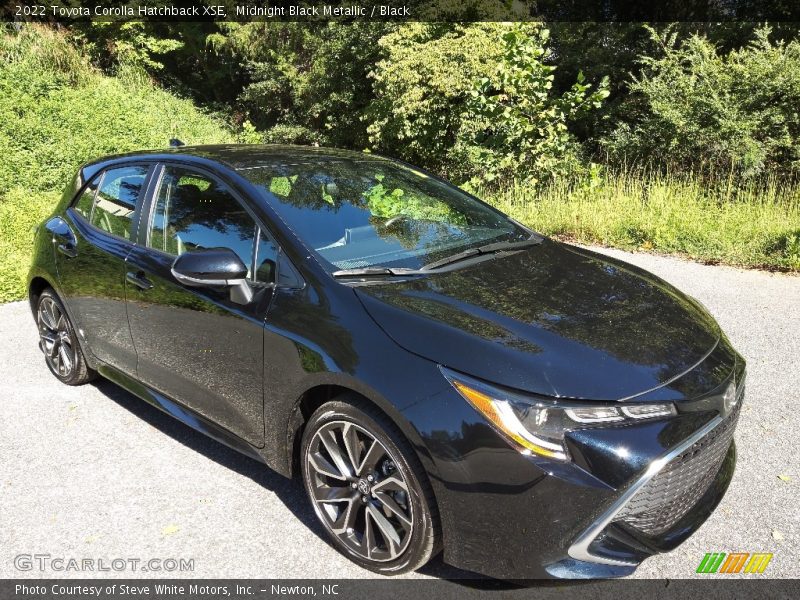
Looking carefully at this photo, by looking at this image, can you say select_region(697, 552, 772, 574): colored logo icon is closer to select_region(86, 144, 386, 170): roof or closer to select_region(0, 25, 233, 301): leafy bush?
select_region(86, 144, 386, 170): roof

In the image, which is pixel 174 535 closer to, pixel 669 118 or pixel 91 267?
pixel 91 267

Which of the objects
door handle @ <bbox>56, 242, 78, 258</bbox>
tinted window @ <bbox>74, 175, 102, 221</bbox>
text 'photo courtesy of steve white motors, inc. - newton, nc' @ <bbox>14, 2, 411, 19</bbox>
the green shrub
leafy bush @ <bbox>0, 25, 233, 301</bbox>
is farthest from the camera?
text 'photo courtesy of steve white motors, inc. - newton, nc' @ <bbox>14, 2, 411, 19</bbox>

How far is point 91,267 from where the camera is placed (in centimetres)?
393

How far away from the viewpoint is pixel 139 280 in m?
3.48

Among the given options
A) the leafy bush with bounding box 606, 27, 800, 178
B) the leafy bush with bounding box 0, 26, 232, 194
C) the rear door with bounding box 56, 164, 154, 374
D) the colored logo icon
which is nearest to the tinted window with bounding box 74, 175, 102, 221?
the rear door with bounding box 56, 164, 154, 374

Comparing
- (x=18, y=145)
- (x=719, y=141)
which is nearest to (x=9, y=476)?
(x=18, y=145)

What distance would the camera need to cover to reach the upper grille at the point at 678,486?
2.20 meters

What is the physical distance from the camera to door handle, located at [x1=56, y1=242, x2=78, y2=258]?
4.11 meters

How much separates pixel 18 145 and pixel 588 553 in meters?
13.6

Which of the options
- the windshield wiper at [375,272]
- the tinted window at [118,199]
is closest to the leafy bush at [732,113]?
the windshield wiper at [375,272]

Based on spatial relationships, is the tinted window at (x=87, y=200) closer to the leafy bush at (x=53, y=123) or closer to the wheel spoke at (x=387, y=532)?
the wheel spoke at (x=387, y=532)

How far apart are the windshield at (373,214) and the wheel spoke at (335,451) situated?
2.32ft

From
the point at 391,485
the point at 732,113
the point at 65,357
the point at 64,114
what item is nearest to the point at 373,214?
the point at 391,485

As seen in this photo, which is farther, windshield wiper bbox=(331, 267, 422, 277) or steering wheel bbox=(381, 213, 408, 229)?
steering wheel bbox=(381, 213, 408, 229)
